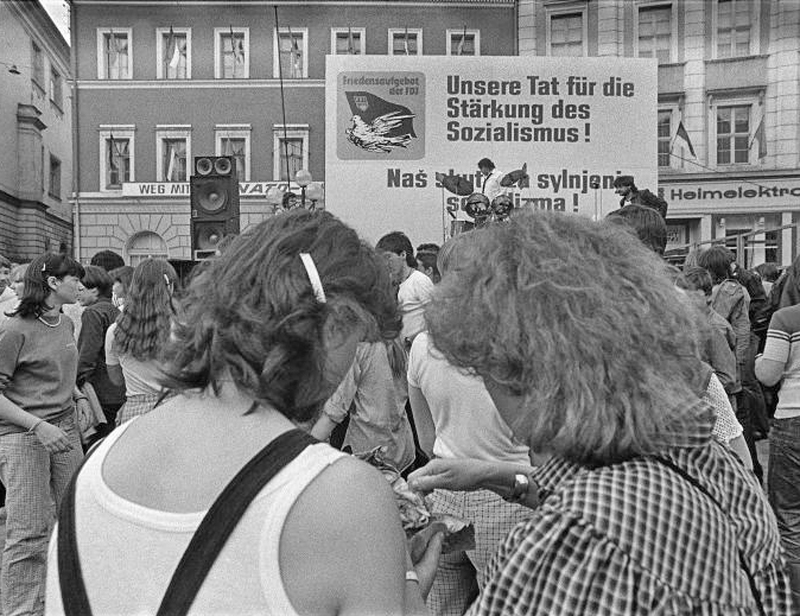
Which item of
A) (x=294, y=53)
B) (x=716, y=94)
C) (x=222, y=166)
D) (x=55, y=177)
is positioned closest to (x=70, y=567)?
(x=222, y=166)

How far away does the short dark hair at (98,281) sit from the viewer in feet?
16.4

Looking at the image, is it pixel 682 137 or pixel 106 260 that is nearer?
pixel 106 260

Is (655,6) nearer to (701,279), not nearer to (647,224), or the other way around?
(701,279)

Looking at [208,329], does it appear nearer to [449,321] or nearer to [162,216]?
[449,321]

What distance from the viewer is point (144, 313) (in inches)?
141

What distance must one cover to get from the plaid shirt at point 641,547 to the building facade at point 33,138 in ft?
78.7

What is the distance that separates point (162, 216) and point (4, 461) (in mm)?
19988

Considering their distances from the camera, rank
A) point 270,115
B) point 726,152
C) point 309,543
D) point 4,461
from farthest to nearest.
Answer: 1. point 270,115
2. point 726,152
3. point 4,461
4. point 309,543

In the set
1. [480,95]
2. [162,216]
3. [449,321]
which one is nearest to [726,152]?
[480,95]

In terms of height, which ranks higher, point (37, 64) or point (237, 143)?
point (37, 64)

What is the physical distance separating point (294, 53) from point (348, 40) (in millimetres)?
1801

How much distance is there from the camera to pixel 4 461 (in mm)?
3322

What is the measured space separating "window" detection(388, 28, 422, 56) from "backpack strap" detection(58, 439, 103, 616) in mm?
19954

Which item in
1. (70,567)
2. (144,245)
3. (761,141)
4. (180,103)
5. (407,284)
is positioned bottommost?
(70,567)
